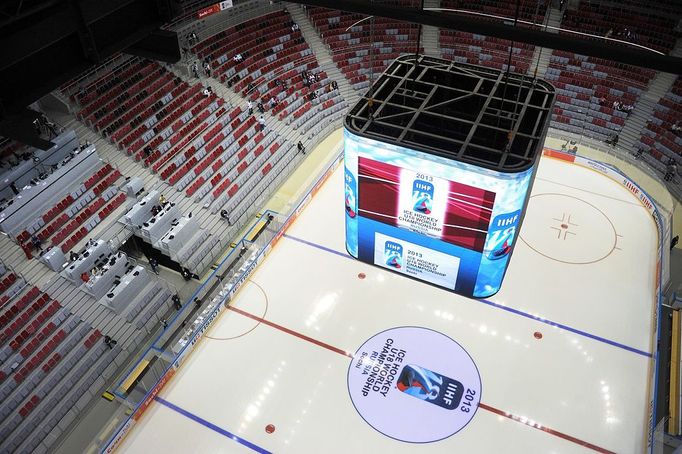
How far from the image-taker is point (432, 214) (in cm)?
873

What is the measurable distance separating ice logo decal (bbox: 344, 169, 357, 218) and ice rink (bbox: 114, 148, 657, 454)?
20.3 feet

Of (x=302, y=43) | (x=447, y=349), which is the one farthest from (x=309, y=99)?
(x=447, y=349)

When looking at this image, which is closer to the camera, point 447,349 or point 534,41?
point 534,41

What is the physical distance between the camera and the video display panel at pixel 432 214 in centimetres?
796

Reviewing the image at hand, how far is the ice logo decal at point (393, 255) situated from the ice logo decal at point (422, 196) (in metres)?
1.06

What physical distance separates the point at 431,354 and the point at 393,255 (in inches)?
226

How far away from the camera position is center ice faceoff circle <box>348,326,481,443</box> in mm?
13008

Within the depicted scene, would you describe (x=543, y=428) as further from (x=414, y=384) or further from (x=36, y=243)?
(x=36, y=243)

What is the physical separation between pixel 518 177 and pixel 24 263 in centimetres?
1547

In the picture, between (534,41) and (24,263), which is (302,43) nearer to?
(24,263)

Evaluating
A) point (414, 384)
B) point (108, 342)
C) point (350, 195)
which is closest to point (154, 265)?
point (108, 342)

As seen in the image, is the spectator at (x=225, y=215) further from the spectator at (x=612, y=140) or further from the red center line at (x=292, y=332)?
the spectator at (x=612, y=140)

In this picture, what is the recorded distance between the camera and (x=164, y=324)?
1652 cm

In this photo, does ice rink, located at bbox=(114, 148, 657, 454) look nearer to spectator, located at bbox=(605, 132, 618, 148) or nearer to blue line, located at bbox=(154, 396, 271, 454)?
blue line, located at bbox=(154, 396, 271, 454)
